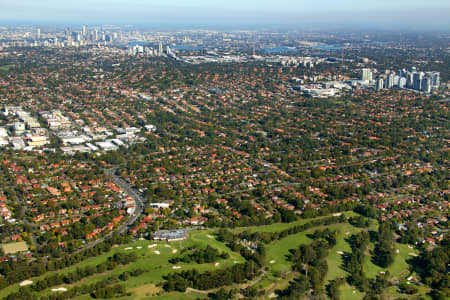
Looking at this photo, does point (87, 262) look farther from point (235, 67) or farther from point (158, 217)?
point (235, 67)

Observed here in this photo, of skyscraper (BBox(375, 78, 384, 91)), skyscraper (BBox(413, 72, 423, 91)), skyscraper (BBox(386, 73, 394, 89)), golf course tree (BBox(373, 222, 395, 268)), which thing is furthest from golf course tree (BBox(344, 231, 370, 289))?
skyscraper (BBox(386, 73, 394, 89))

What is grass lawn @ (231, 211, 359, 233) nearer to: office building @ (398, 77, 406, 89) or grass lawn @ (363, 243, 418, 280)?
grass lawn @ (363, 243, 418, 280)

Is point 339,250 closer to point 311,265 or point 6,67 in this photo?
point 311,265

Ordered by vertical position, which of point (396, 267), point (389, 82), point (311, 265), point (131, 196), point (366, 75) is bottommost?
point (396, 267)

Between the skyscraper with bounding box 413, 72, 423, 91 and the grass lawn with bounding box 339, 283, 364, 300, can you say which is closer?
the grass lawn with bounding box 339, 283, 364, 300

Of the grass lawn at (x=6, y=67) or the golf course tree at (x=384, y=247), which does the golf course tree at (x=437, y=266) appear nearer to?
the golf course tree at (x=384, y=247)

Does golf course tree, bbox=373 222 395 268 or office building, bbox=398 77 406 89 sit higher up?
office building, bbox=398 77 406 89

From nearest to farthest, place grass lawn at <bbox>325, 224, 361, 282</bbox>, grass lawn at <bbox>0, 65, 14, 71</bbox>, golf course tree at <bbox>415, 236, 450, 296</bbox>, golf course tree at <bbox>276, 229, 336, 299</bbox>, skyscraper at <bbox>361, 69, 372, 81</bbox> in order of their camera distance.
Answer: golf course tree at <bbox>276, 229, 336, 299</bbox> → golf course tree at <bbox>415, 236, 450, 296</bbox> → grass lawn at <bbox>325, 224, 361, 282</bbox> → skyscraper at <bbox>361, 69, 372, 81</bbox> → grass lawn at <bbox>0, 65, 14, 71</bbox>

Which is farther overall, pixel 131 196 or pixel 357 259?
pixel 131 196

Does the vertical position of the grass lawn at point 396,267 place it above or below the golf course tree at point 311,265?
below

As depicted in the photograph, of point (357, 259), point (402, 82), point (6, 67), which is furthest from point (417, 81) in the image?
point (6, 67)

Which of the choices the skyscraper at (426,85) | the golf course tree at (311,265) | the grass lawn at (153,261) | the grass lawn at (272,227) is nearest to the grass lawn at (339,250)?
the golf course tree at (311,265)
